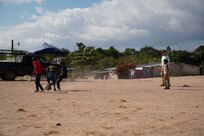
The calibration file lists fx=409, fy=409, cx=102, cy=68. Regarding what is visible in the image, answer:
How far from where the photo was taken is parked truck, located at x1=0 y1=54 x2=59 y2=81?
94.1 feet

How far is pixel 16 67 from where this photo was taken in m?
29.1

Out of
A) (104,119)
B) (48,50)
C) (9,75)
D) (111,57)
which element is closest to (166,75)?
(104,119)

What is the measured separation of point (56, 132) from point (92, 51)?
57486mm

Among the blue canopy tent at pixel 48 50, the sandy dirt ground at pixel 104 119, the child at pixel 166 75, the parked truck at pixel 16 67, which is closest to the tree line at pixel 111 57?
the blue canopy tent at pixel 48 50

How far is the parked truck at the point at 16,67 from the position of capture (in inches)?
1129

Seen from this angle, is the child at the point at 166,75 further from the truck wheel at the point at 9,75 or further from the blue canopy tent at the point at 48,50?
the blue canopy tent at the point at 48,50

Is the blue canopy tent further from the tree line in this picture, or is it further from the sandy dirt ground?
the sandy dirt ground

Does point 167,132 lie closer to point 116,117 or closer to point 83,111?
point 116,117

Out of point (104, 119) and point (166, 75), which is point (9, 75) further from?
point (104, 119)

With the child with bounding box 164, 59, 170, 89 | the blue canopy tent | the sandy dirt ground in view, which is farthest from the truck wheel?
the sandy dirt ground

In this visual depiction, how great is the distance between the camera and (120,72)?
148 feet

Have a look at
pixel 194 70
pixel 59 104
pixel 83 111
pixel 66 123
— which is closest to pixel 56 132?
pixel 66 123

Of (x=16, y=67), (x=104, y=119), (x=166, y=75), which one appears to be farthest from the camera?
(x=16, y=67)

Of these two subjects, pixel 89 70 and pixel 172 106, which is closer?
pixel 172 106
